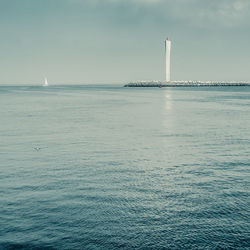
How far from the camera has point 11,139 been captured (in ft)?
108

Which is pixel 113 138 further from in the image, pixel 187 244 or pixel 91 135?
pixel 187 244

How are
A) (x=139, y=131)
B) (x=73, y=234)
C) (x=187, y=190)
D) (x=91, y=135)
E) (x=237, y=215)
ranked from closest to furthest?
(x=73, y=234) < (x=237, y=215) < (x=187, y=190) < (x=91, y=135) < (x=139, y=131)

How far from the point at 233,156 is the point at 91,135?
52.0 feet

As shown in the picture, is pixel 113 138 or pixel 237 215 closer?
pixel 237 215

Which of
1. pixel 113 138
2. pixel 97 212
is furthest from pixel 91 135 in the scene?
pixel 97 212

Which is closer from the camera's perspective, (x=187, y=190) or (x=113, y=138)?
(x=187, y=190)

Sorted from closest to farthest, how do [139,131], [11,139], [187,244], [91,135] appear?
1. [187,244]
2. [11,139]
3. [91,135]
4. [139,131]

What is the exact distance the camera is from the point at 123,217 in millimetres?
13547

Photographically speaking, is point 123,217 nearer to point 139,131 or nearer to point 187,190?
point 187,190

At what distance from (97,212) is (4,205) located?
4.38 m

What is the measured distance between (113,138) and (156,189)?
54.8ft

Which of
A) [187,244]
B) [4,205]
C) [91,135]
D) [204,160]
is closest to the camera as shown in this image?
[187,244]

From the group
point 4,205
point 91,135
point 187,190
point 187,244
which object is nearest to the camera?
point 187,244

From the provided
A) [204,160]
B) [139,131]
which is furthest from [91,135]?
[204,160]
